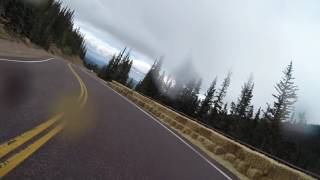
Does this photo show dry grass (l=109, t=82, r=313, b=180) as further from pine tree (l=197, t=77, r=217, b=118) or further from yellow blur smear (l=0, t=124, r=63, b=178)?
pine tree (l=197, t=77, r=217, b=118)

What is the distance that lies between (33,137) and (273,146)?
65.7 meters

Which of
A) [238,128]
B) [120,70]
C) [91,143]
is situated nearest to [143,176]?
[91,143]

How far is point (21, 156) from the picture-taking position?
4.98 m

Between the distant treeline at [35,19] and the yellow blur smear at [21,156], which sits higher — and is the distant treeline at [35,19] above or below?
above

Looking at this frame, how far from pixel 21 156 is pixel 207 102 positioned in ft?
323

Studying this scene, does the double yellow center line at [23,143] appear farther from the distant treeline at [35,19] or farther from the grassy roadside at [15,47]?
the distant treeline at [35,19]

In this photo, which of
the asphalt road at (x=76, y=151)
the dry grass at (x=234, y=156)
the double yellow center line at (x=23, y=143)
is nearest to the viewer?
the double yellow center line at (x=23, y=143)

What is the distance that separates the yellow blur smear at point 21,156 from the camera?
429cm

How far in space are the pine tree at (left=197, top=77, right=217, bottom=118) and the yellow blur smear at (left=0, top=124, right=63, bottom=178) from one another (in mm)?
93198

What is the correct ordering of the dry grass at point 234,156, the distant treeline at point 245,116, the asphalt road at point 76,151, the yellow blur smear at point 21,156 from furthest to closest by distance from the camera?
the distant treeline at point 245,116 < the dry grass at point 234,156 < the asphalt road at point 76,151 < the yellow blur smear at point 21,156

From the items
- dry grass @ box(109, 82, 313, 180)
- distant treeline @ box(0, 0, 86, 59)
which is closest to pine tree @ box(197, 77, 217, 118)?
distant treeline @ box(0, 0, 86, 59)

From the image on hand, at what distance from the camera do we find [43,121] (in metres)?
8.02

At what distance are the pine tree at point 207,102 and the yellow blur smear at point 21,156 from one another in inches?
3669

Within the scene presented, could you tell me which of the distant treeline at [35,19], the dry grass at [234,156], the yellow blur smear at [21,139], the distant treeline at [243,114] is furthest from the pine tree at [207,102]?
the yellow blur smear at [21,139]
